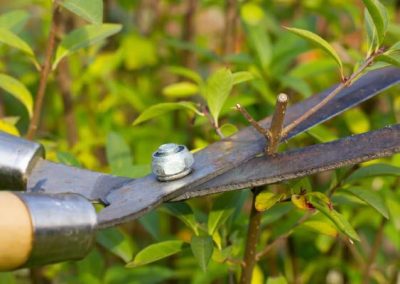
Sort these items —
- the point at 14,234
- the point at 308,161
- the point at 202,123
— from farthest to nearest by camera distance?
the point at 202,123 < the point at 308,161 < the point at 14,234

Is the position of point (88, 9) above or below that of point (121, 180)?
above

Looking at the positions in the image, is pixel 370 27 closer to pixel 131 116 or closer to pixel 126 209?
pixel 126 209

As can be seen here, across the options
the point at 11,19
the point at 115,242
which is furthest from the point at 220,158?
the point at 11,19

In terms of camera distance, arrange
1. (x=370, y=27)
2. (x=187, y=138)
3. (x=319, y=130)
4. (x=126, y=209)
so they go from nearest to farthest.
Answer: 1. (x=126, y=209)
2. (x=370, y=27)
3. (x=319, y=130)
4. (x=187, y=138)

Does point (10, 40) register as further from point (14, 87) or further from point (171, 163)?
point (171, 163)

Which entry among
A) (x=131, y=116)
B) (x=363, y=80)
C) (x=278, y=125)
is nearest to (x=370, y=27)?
(x=363, y=80)

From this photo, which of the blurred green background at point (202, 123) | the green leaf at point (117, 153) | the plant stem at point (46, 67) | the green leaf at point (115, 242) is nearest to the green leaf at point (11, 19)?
the blurred green background at point (202, 123)
